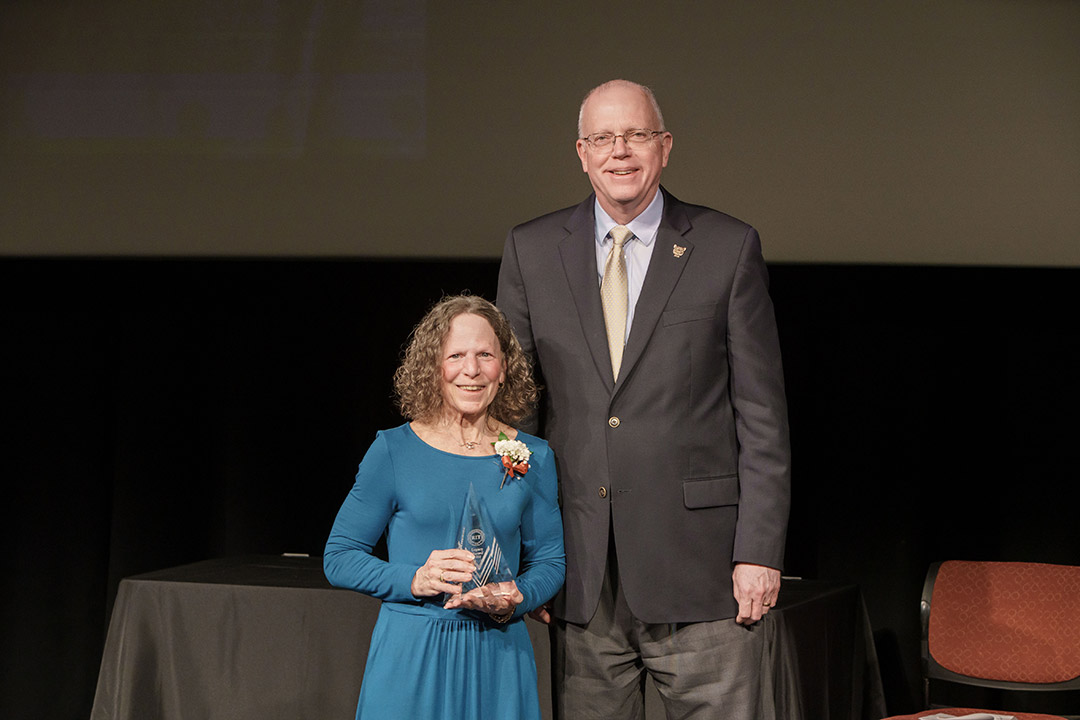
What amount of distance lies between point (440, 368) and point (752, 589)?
0.72m

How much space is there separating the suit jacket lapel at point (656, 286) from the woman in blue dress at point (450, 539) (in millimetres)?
246

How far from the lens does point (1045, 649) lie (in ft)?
11.3

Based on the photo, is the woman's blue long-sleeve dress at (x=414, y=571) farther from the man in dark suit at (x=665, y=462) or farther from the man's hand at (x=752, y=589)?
the man's hand at (x=752, y=589)

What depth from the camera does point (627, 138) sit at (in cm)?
204

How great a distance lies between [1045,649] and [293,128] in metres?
3.13

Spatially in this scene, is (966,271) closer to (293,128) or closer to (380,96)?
(380,96)

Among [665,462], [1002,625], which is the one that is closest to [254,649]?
[665,462]

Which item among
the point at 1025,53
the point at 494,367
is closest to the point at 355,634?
the point at 494,367

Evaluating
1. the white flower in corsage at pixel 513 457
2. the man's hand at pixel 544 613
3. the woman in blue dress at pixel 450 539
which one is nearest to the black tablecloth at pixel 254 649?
the man's hand at pixel 544 613

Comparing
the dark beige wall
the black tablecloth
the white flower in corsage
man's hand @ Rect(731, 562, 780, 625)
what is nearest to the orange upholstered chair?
the black tablecloth

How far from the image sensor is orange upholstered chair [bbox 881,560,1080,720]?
344 centimetres

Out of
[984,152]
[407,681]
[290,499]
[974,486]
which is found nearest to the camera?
[407,681]

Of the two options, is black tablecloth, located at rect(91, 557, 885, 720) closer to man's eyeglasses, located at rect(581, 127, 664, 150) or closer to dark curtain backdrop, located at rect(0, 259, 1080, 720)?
dark curtain backdrop, located at rect(0, 259, 1080, 720)

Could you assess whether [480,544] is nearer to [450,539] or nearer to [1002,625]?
[450,539]
